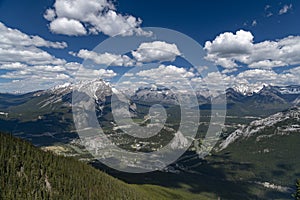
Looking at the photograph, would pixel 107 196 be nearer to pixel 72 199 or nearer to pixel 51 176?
pixel 72 199

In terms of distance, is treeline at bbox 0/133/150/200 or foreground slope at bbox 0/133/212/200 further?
foreground slope at bbox 0/133/212/200

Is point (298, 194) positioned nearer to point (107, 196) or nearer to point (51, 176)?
point (107, 196)

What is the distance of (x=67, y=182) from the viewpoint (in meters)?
148

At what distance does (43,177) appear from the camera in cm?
14325

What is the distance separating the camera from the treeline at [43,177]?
134 m

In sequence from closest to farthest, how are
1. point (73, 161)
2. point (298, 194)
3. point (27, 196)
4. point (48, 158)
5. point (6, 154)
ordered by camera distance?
point (298, 194) < point (27, 196) < point (6, 154) < point (48, 158) < point (73, 161)

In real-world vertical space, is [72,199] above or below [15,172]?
below

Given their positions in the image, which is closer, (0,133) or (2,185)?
(2,185)

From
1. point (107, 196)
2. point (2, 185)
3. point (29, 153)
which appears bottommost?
point (107, 196)

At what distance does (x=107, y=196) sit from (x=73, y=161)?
27.3 metres

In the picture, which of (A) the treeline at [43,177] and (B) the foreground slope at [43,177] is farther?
→ (B) the foreground slope at [43,177]

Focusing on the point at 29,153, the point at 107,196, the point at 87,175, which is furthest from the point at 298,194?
the point at 29,153

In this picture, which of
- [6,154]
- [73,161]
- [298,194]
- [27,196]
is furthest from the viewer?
[73,161]

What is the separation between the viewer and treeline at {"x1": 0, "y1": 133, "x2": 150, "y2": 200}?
438 ft
